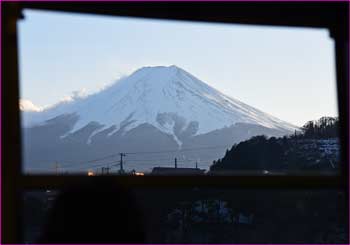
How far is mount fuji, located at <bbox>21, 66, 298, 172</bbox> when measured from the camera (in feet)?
24.0

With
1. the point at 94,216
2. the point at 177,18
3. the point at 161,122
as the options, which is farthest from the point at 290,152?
the point at 161,122

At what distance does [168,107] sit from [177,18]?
11.5 metres

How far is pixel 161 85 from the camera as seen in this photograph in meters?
13.5

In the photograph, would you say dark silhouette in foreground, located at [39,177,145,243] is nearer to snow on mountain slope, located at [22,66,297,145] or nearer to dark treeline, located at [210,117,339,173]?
dark treeline, located at [210,117,339,173]

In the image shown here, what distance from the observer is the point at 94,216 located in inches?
58.3

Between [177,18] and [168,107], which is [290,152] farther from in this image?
[168,107]

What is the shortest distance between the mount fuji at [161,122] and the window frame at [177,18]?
2808mm

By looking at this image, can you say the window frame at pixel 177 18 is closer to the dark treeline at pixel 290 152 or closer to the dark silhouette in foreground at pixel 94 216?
the dark silhouette in foreground at pixel 94 216

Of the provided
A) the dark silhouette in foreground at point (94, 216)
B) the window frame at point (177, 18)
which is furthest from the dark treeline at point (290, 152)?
the dark silhouette in foreground at point (94, 216)

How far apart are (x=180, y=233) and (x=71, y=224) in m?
2.40

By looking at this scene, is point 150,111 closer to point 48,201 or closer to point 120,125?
point 120,125

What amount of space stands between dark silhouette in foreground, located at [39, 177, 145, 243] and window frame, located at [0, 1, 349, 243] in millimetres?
45

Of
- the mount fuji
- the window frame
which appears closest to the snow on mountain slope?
the mount fuji

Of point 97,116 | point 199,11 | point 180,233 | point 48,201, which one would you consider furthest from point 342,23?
point 97,116
